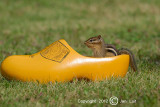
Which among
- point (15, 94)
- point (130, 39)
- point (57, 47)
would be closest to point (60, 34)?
point (130, 39)

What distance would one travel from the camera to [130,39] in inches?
258

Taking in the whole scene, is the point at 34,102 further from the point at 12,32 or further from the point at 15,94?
the point at 12,32

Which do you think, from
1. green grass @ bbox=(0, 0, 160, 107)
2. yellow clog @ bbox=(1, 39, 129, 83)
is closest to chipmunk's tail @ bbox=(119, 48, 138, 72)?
green grass @ bbox=(0, 0, 160, 107)

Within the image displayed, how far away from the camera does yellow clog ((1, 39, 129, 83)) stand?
312 centimetres

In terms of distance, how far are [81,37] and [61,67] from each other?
3.52 metres

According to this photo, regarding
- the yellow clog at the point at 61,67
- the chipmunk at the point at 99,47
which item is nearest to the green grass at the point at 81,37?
the yellow clog at the point at 61,67

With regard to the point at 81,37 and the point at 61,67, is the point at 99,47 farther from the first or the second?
the point at 81,37

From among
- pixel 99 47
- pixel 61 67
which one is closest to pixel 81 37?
pixel 99 47

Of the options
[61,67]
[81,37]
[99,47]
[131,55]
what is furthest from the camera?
[81,37]

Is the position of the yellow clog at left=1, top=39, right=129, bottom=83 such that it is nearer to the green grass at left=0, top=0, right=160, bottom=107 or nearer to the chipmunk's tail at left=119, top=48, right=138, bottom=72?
the green grass at left=0, top=0, right=160, bottom=107

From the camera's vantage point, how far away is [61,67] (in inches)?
122

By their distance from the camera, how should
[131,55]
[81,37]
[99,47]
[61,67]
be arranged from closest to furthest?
[61,67], [99,47], [131,55], [81,37]

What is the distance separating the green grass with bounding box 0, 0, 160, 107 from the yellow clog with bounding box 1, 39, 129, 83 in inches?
4.2

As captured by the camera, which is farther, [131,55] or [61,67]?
[131,55]
